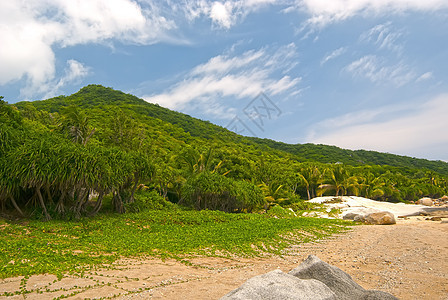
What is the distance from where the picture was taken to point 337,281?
5305 mm

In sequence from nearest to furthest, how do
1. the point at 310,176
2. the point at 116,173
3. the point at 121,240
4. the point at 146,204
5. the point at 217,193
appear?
the point at 121,240 → the point at 116,173 → the point at 146,204 → the point at 217,193 → the point at 310,176

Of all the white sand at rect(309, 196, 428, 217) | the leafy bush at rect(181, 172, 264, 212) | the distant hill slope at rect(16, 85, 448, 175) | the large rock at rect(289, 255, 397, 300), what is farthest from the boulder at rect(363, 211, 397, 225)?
the distant hill slope at rect(16, 85, 448, 175)

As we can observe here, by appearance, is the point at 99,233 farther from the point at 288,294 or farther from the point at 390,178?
the point at 390,178

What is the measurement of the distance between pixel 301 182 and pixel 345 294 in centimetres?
4519

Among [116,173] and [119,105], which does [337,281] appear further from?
[119,105]

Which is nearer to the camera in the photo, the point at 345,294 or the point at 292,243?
the point at 345,294

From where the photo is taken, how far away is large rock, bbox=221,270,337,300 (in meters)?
4.01

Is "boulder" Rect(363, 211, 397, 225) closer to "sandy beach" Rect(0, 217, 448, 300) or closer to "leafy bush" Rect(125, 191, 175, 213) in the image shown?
"sandy beach" Rect(0, 217, 448, 300)

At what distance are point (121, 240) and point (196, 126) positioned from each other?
2521 inches

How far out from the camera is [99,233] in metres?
12.7

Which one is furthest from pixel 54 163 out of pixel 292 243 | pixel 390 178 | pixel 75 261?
pixel 390 178

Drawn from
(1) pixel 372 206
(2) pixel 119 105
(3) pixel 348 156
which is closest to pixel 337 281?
(1) pixel 372 206

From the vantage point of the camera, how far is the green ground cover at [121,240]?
8188mm

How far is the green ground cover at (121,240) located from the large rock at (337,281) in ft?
17.2
